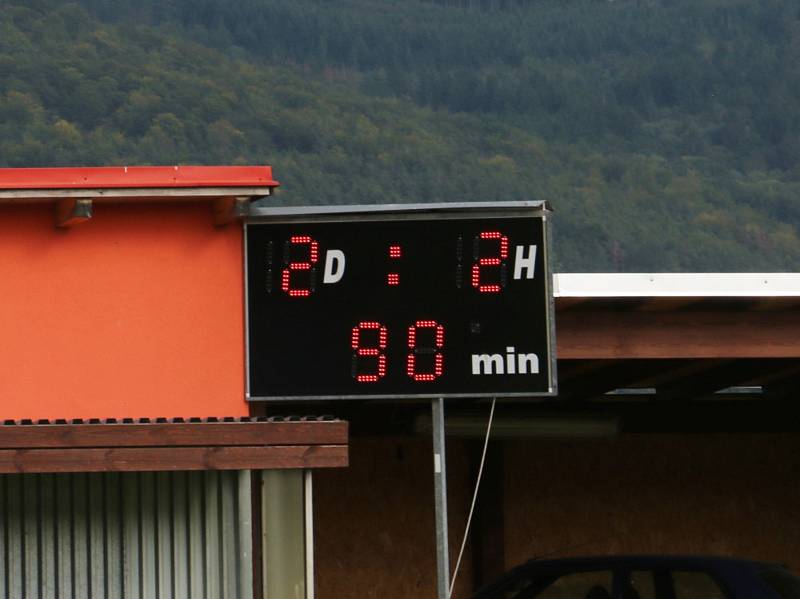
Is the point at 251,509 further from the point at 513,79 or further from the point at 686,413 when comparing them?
the point at 513,79

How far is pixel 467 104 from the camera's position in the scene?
109 m

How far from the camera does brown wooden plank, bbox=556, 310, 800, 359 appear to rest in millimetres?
12320

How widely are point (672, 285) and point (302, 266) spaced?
2.75 metres

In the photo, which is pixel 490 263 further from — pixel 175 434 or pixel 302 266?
pixel 175 434

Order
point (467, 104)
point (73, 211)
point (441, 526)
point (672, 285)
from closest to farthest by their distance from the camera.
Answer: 1. point (441, 526)
2. point (73, 211)
3. point (672, 285)
4. point (467, 104)

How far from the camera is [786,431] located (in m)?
Answer: 16.9

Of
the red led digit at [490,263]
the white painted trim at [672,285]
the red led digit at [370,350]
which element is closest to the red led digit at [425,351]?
the red led digit at [370,350]

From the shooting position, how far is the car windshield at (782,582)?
11188 mm

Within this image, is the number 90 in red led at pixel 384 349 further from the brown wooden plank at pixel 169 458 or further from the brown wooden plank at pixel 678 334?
the brown wooden plank at pixel 678 334

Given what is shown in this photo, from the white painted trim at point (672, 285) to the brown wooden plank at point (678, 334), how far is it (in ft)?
1.66

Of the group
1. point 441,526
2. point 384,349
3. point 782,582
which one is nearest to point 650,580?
point 782,582

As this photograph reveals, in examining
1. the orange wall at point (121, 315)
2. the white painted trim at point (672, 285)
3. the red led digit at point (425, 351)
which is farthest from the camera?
the white painted trim at point (672, 285)

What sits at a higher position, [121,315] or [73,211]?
[73,211]

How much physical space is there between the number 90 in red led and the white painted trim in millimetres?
1086
